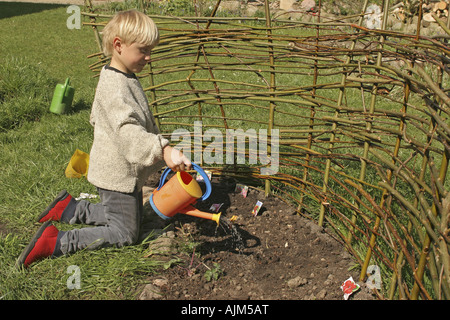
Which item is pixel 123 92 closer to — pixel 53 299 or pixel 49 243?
Answer: pixel 49 243

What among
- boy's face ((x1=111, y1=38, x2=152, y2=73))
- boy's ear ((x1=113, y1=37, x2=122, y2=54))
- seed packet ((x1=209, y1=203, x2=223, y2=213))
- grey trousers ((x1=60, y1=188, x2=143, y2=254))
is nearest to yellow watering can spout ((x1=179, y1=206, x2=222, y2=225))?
grey trousers ((x1=60, y1=188, x2=143, y2=254))

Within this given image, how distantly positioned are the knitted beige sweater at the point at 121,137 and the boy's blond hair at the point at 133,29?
0.21 m

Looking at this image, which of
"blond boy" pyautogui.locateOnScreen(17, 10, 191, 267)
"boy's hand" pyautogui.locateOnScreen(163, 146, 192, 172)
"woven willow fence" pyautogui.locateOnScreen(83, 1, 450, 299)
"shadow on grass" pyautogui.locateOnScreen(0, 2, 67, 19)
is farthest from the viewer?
"shadow on grass" pyautogui.locateOnScreen(0, 2, 67, 19)

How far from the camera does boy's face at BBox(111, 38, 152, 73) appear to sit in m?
2.38

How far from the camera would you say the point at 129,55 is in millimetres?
2398

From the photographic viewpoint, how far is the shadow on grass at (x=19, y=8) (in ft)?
36.6

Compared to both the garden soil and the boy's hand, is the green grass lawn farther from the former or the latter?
the boy's hand

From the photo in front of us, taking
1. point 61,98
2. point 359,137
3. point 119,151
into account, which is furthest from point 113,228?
point 61,98

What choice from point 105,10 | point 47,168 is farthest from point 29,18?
point 47,168

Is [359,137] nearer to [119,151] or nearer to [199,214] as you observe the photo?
[199,214]

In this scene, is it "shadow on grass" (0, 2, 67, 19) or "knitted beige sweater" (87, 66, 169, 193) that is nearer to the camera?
"knitted beige sweater" (87, 66, 169, 193)

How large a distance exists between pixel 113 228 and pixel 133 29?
44.3 inches

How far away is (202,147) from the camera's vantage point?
133 inches

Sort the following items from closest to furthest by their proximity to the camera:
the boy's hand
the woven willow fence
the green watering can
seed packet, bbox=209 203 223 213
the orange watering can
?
the woven willow fence, the boy's hand, the orange watering can, seed packet, bbox=209 203 223 213, the green watering can
